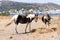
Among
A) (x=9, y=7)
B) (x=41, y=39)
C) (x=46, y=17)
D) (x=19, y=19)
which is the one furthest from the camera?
(x=9, y=7)

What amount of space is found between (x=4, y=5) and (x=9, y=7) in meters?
3.74

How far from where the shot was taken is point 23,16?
818 inches

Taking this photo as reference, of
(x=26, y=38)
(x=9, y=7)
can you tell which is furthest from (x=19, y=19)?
(x=9, y=7)

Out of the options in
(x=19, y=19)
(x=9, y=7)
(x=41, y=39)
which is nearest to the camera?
(x=41, y=39)

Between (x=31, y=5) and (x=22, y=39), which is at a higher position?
(x=22, y=39)

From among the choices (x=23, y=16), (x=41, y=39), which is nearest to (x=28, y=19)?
(x=23, y=16)

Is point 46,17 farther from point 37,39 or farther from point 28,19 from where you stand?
point 37,39

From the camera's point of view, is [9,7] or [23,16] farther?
[9,7]

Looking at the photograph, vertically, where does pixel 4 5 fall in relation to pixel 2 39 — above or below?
below

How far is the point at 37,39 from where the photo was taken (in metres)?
17.1

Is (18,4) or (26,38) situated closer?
(26,38)

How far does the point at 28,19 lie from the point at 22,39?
177 inches

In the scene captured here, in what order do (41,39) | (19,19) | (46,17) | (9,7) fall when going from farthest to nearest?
(9,7), (46,17), (19,19), (41,39)

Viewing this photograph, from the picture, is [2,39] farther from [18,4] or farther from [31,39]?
[18,4]
